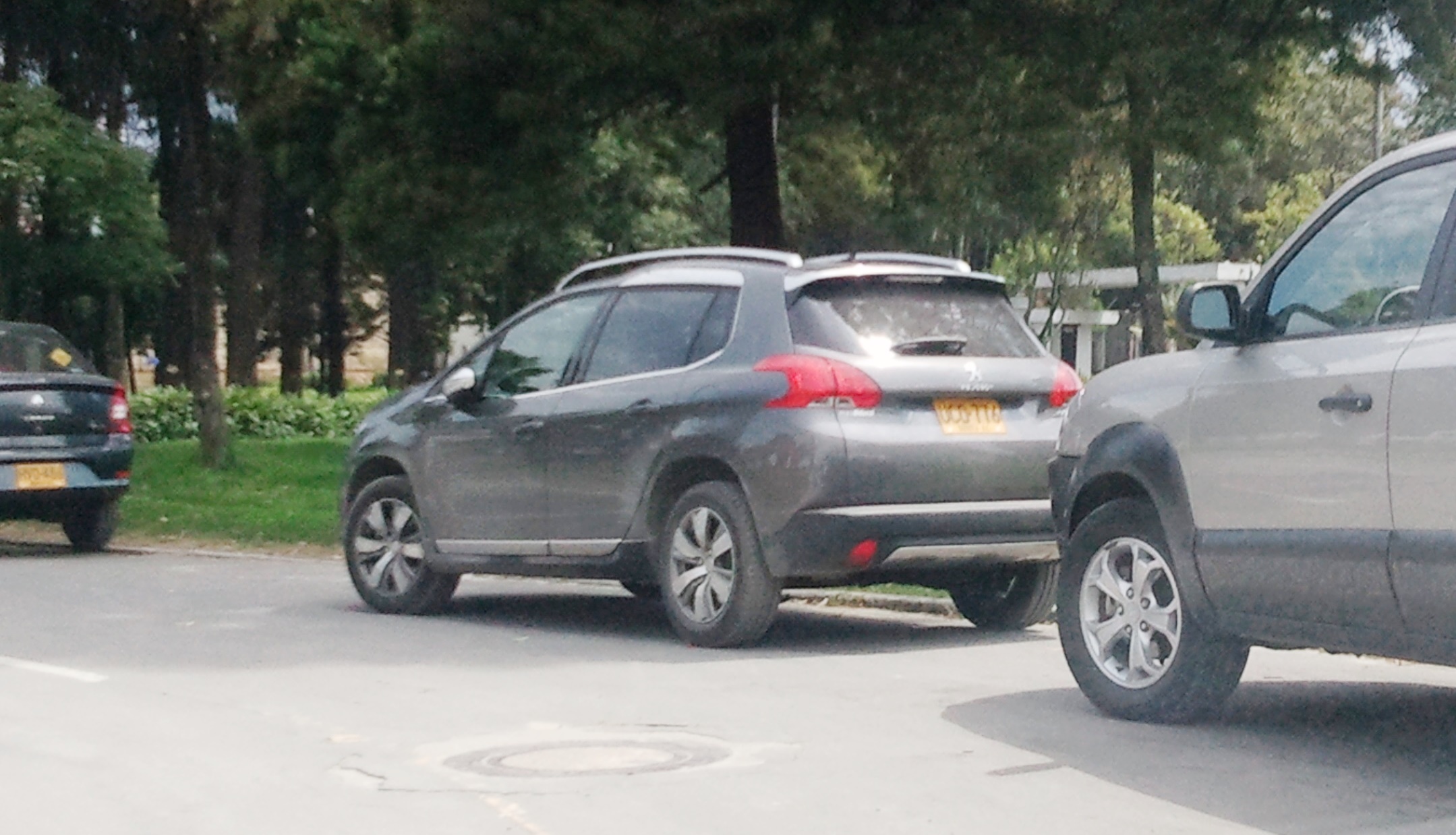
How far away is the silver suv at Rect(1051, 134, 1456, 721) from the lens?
654cm

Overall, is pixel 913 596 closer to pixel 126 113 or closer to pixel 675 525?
pixel 675 525

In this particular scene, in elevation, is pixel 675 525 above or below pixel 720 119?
below

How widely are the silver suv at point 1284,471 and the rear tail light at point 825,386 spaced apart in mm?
1605

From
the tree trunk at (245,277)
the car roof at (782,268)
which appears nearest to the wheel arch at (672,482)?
the car roof at (782,268)

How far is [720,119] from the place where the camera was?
66.8ft

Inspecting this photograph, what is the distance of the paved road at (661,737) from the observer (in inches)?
252

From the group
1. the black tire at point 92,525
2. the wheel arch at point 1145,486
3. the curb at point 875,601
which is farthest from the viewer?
the black tire at point 92,525

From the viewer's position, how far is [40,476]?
1652cm

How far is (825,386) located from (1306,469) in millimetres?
3158

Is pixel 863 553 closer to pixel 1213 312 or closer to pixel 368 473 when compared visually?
pixel 1213 312

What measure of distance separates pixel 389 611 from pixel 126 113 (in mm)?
28088

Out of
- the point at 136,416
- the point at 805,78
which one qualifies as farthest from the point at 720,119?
the point at 136,416

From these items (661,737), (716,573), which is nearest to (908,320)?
(716,573)

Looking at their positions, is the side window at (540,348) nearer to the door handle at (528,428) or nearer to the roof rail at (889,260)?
the door handle at (528,428)
